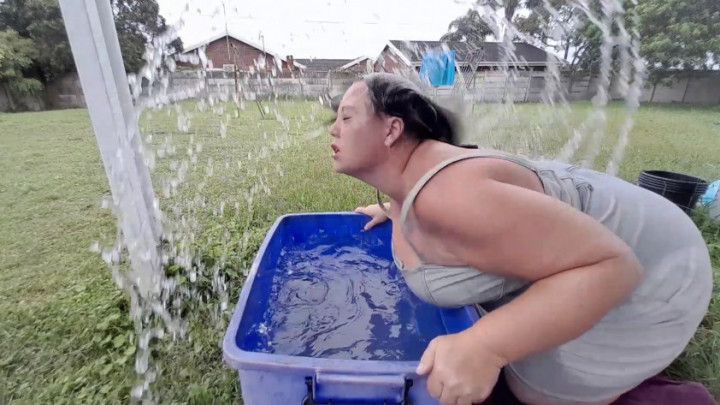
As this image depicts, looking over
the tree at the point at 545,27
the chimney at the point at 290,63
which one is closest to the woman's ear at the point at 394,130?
the tree at the point at 545,27

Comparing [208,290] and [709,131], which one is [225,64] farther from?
[709,131]

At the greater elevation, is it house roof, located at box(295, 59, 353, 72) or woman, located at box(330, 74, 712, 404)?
house roof, located at box(295, 59, 353, 72)

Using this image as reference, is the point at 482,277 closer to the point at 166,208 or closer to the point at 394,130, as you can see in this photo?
the point at 394,130

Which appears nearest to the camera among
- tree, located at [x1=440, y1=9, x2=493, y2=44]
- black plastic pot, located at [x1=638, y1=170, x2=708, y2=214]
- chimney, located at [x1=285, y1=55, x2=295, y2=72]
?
black plastic pot, located at [x1=638, y1=170, x2=708, y2=214]

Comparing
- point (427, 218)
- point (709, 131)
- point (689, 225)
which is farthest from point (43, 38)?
point (709, 131)

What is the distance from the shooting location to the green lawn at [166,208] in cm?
167

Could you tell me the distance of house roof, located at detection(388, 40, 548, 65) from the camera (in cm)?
456

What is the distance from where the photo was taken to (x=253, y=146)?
5586mm

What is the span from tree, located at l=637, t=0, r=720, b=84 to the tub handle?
5755 mm

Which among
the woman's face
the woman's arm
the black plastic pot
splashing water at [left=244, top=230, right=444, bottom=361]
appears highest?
the woman's face

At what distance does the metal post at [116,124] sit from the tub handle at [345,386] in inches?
57.3

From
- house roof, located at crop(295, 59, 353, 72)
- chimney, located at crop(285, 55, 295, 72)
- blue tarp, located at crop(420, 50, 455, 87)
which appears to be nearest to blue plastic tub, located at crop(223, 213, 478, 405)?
house roof, located at crop(295, 59, 353, 72)

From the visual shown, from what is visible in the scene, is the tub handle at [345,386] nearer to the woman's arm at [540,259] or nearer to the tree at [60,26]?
the woman's arm at [540,259]

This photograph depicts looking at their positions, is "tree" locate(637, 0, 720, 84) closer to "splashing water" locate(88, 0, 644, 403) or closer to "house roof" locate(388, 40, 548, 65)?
"splashing water" locate(88, 0, 644, 403)
